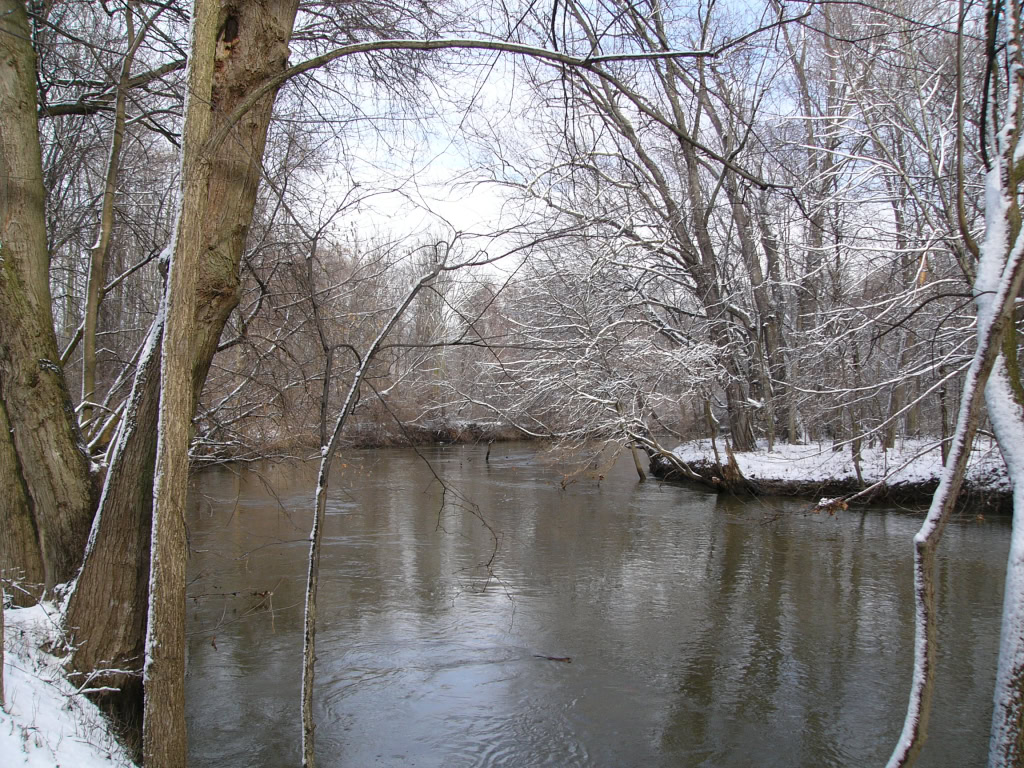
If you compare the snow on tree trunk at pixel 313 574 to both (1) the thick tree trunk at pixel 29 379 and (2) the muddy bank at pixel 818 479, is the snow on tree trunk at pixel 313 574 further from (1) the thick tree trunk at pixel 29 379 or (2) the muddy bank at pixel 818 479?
(2) the muddy bank at pixel 818 479

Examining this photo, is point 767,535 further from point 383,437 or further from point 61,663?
point 383,437

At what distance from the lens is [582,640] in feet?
27.2

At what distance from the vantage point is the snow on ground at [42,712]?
10.8 ft

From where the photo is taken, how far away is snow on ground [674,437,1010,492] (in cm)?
1403

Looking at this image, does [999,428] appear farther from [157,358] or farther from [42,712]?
[42,712]

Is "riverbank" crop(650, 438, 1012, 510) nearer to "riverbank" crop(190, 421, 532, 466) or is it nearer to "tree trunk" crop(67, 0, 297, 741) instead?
"riverbank" crop(190, 421, 532, 466)

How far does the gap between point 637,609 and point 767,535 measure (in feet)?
15.9

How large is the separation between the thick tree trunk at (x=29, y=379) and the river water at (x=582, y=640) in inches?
73.6

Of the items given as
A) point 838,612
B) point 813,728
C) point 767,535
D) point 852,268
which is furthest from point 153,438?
point 852,268

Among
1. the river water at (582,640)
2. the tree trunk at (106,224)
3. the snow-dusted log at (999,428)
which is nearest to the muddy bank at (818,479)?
the river water at (582,640)

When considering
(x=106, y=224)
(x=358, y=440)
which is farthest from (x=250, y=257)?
(x=358, y=440)

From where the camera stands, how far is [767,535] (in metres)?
13.2

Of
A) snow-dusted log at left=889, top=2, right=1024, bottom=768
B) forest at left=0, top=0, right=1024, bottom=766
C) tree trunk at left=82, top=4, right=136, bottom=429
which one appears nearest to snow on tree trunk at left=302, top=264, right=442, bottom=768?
forest at left=0, top=0, right=1024, bottom=766

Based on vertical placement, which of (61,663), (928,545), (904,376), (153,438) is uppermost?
(904,376)
